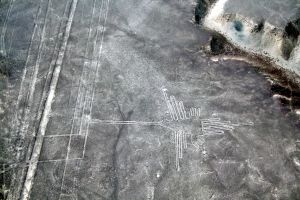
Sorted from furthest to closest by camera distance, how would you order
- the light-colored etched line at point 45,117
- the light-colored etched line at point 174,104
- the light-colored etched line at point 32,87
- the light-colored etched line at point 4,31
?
the light-colored etched line at point 4,31 < the light-colored etched line at point 174,104 < the light-colored etched line at point 32,87 < the light-colored etched line at point 45,117

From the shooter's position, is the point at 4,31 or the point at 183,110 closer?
the point at 183,110

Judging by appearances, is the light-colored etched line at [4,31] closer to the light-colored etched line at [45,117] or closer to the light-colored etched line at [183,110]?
the light-colored etched line at [45,117]

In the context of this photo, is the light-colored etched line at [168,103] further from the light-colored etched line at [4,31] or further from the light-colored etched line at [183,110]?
the light-colored etched line at [4,31]

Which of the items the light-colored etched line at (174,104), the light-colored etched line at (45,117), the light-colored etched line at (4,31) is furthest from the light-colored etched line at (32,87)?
the light-colored etched line at (174,104)

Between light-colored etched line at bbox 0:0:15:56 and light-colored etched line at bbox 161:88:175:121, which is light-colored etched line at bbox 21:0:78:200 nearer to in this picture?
light-colored etched line at bbox 0:0:15:56

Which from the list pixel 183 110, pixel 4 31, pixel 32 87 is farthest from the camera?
pixel 4 31

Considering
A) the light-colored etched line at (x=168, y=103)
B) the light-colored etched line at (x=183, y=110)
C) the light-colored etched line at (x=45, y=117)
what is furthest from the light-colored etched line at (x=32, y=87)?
the light-colored etched line at (x=183, y=110)

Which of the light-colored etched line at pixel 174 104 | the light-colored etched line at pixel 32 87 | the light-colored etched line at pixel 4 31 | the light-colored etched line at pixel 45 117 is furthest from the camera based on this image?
the light-colored etched line at pixel 4 31

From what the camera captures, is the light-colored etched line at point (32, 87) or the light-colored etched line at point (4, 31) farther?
the light-colored etched line at point (4, 31)

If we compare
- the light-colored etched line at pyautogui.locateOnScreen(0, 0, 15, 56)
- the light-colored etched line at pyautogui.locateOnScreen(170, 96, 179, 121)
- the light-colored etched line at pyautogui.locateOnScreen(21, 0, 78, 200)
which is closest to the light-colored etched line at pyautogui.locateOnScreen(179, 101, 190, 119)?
the light-colored etched line at pyautogui.locateOnScreen(170, 96, 179, 121)

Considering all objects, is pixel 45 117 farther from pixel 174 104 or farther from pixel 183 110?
pixel 183 110

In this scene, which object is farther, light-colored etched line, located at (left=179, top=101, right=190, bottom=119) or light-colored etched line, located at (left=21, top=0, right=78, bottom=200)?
light-colored etched line, located at (left=179, top=101, right=190, bottom=119)

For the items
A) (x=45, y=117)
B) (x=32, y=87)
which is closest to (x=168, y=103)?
(x=45, y=117)
